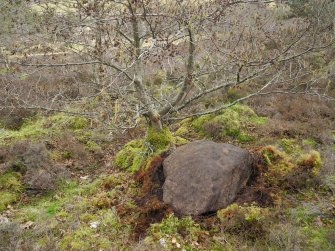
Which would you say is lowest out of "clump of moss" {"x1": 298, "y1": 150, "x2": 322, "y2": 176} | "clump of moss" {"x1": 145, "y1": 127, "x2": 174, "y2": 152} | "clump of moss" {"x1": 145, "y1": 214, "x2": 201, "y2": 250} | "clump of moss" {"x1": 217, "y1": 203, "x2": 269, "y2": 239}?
"clump of moss" {"x1": 145, "y1": 214, "x2": 201, "y2": 250}

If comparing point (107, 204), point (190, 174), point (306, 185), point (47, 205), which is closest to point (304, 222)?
point (306, 185)

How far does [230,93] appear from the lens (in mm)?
12711

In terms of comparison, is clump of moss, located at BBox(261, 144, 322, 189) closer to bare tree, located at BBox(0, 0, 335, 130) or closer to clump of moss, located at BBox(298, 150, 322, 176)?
clump of moss, located at BBox(298, 150, 322, 176)

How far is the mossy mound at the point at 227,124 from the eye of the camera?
966 cm

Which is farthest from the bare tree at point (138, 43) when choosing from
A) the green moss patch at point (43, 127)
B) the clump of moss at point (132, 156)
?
the green moss patch at point (43, 127)

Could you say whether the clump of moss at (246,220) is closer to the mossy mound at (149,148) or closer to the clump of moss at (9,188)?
the mossy mound at (149,148)

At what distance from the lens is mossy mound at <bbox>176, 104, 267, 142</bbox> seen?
9.66 m

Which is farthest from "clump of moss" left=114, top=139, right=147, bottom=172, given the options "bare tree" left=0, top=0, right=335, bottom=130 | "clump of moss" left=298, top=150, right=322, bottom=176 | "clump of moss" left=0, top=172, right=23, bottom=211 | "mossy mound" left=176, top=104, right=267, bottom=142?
"clump of moss" left=298, top=150, right=322, bottom=176

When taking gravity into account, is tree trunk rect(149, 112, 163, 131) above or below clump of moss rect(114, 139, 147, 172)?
above

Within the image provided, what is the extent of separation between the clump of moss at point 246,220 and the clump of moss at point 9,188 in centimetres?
441

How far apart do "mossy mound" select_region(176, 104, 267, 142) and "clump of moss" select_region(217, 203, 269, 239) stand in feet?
13.0

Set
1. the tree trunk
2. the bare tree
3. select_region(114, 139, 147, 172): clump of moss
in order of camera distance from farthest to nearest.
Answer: select_region(114, 139, 147, 172): clump of moss < the tree trunk < the bare tree

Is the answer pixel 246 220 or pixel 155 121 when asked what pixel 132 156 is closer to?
pixel 155 121

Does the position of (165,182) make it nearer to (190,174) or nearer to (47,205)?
(190,174)
